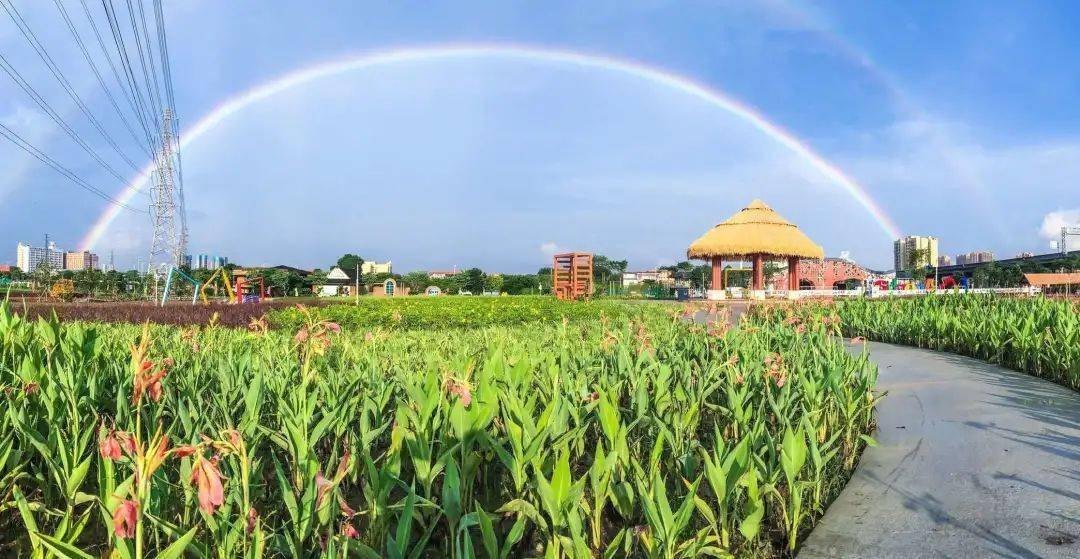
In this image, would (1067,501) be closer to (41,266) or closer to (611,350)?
(611,350)

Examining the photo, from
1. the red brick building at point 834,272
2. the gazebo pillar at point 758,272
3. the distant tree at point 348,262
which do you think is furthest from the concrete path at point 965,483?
the distant tree at point 348,262

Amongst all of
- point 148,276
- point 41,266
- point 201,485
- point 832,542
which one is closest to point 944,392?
point 832,542

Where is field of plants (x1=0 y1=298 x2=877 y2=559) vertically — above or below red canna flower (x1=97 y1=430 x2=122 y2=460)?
below

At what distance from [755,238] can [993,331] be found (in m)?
20.5

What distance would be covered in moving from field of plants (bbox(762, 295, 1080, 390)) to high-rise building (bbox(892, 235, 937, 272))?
63.5m

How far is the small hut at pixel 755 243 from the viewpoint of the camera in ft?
82.2

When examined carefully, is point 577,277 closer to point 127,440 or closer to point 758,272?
point 758,272

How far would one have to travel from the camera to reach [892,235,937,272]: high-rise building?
66.7m

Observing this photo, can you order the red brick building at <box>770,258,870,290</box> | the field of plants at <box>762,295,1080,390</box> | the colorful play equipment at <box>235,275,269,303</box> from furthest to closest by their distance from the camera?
the red brick building at <box>770,258,870,290</box> → the colorful play equipment at <box>235,275,269,303</box> → the field of plants at <box>762,295,1080,390</box>

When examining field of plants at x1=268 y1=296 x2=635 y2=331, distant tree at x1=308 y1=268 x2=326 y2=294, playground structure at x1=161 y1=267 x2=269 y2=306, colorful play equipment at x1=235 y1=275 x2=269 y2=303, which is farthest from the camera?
distant tree at x1=308 y1=268 x2=326 y2=294

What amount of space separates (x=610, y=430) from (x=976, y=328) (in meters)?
5.74

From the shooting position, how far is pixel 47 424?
2.06 meters

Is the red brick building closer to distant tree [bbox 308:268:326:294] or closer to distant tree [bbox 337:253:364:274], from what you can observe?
distant tree [bbox 308:268:326:294]

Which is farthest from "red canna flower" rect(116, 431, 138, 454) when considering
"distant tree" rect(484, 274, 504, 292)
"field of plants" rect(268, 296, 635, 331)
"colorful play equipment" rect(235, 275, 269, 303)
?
"distant tree" rect(484, 274, 504, 292)
